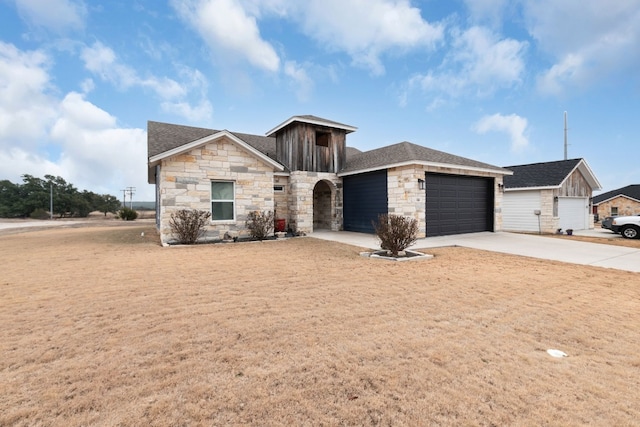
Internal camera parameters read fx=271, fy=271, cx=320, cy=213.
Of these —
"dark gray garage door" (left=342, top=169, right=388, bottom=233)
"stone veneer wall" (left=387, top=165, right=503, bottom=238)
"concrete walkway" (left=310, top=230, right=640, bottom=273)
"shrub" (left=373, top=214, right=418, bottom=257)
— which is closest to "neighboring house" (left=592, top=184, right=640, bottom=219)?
"concrete walkway" (left=310, top=230, right=640, bottom=273)

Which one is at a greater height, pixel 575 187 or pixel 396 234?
pixel 575 187

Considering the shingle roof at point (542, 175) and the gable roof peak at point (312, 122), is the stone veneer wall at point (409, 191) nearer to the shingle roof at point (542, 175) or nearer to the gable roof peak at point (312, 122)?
the gable roof peak at point (312, 122)

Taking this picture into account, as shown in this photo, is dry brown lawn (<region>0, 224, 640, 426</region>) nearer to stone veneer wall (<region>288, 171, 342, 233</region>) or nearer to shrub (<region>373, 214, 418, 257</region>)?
shrub (<region>373, 214, 418, 257</region>)

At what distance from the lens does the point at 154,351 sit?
2834mm

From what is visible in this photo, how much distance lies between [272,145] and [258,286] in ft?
49.7

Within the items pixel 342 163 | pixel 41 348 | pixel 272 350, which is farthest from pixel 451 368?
pixel 342 163

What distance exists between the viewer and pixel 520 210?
17422mm

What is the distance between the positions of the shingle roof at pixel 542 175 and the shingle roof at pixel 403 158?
4.33 m

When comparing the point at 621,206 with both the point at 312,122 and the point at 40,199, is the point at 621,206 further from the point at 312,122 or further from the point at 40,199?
the point at 40,199

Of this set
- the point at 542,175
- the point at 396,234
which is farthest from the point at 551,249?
the point at 542,175

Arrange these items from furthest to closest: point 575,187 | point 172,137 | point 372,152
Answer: point 575,187
point 372,152
point 172,137

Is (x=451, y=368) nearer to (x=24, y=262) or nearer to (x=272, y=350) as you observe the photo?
(x=272, y=350)

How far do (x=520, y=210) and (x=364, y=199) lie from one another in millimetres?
10915

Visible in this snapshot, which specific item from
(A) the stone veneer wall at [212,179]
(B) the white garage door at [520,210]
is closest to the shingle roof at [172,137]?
(A) the stone veneer wall at [212,179]
